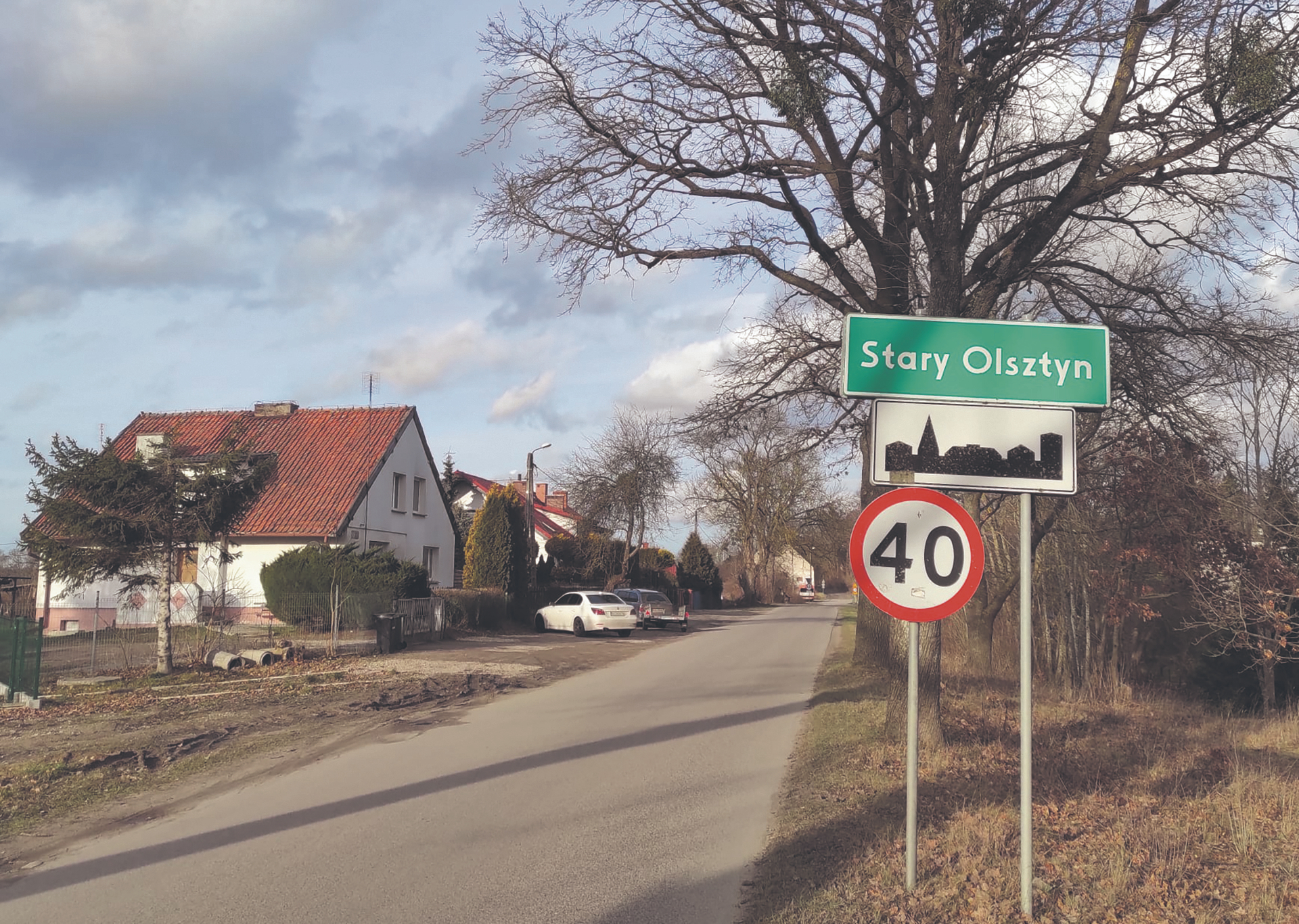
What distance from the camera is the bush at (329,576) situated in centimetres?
2523

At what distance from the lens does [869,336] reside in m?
5.76

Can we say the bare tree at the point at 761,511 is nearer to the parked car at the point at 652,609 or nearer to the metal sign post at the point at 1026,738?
the parked car at the point at 652,609

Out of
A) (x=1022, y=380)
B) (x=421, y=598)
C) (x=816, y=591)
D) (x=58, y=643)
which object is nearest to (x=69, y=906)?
(x=1022, y=380)

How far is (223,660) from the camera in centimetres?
1847

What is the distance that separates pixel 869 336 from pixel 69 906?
5.27 metres

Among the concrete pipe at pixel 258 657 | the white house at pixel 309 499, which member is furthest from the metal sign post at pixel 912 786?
the white house at pixel 309 499

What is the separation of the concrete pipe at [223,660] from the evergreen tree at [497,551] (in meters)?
16.2

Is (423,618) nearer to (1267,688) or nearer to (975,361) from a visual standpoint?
(1267,688)

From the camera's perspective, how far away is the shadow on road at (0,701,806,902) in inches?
240

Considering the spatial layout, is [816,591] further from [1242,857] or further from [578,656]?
[1242,857]

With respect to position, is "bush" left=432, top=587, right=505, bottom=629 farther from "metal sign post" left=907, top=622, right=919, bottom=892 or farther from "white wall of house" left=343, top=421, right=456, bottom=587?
"metal sign post" left=907, top=622, right=919, bottom=892

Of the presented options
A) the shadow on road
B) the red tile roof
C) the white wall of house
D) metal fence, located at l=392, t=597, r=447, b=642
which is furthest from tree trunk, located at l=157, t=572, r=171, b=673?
the red tile roof

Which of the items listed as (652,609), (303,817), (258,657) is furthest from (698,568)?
(303,817)

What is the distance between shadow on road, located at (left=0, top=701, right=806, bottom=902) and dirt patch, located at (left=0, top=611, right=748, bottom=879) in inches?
18.1
